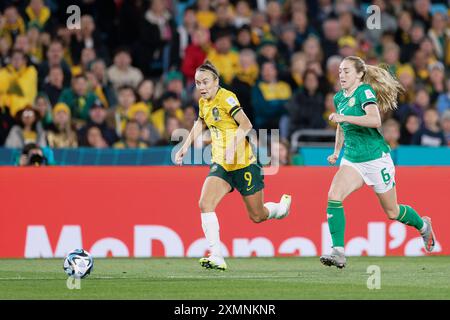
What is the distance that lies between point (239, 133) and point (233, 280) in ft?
5.40

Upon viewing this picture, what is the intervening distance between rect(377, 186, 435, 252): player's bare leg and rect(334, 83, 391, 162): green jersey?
1.51ft

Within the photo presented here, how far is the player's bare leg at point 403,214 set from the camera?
1227cm

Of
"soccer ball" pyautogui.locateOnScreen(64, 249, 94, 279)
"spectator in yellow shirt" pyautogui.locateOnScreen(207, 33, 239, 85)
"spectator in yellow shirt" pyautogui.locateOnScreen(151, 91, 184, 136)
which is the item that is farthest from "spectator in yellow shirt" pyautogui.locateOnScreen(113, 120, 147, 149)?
"soccer ball" pyautogui.locateOnScreen(64, 249, 94, 279)

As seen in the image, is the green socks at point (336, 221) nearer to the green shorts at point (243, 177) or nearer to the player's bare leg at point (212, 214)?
the green shorts at point (243, 177)

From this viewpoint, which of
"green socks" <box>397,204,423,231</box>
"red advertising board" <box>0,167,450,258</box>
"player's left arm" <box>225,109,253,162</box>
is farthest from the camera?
"red advertising board" <box>0,167,450,258</box>

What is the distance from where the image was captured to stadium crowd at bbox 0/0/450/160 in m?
17.7

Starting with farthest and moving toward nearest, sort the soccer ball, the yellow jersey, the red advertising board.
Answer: the red advertising board < the yellow jersey < the soccer ball

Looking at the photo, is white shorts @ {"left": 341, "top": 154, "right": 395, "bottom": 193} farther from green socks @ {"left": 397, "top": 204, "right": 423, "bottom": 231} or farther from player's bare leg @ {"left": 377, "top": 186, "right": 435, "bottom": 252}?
green socks @ {"left": 397, "top": 204, "right": 423, "bottom": 231}

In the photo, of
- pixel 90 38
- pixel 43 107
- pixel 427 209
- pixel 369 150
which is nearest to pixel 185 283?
pixel 369 150

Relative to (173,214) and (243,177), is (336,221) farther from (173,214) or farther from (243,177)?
(173,214)

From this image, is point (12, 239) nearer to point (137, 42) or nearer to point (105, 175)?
point (105, 175)

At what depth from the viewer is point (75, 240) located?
14.6 metres

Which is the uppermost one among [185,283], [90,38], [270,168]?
[90,38]

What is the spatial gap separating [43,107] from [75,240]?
Result: 3.39 m
